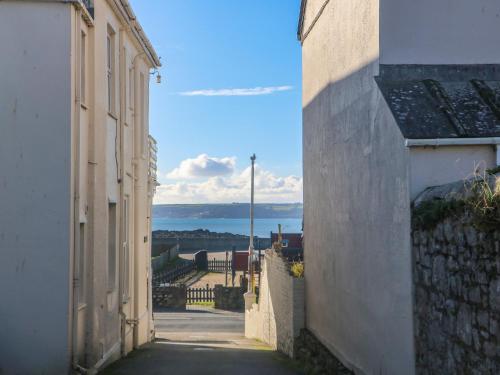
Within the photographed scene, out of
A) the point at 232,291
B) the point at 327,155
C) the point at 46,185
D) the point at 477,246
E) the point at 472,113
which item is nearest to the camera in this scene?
the point at 477,246

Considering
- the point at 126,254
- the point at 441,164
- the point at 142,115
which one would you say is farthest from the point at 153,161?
the point at 441,164

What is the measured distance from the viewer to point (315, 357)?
1273 cm

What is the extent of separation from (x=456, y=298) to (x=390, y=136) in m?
2.66

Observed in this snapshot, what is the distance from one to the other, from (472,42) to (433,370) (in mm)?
4831

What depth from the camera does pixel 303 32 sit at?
14758 millimetres

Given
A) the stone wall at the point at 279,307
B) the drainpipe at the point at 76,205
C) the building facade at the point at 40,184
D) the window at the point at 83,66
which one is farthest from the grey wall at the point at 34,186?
the stone wall at the point at 279,307

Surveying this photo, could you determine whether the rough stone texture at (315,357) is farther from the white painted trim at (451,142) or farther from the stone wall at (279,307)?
the white painted trim at (451,142)

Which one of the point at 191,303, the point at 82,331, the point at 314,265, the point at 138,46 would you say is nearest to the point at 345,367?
the point at 314,265

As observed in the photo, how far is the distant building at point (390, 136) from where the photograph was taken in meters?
7.41

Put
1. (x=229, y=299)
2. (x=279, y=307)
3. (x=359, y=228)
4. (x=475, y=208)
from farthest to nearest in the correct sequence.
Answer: (x=229, y=299)
(x=279, y=307)
(x=359, y=228)
(x=475, y=208)

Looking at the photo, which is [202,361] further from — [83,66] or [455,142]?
[455,142]

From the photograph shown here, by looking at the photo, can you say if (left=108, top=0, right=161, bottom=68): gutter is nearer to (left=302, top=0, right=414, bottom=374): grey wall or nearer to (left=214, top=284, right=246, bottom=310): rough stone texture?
(left=302, top=0, right=414, bottom=374): grey wall

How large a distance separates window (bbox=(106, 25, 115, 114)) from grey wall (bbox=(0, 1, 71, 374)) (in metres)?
3.54

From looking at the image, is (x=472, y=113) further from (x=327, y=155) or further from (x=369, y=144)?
(x=327, y=155)
